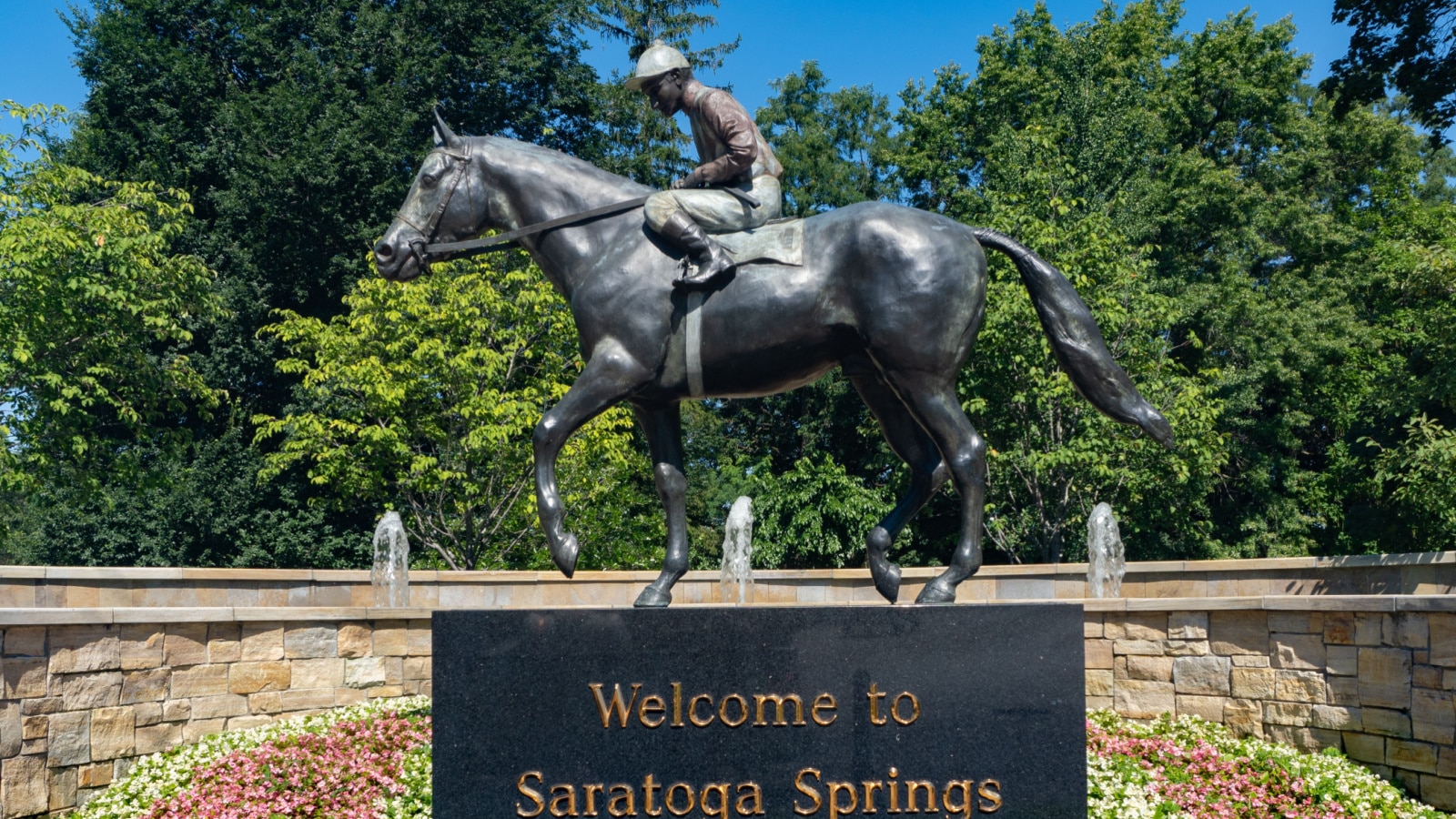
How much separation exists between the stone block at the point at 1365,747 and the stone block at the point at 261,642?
28.3ft

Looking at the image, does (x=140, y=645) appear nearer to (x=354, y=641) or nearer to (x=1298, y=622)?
(x=354, y=641)

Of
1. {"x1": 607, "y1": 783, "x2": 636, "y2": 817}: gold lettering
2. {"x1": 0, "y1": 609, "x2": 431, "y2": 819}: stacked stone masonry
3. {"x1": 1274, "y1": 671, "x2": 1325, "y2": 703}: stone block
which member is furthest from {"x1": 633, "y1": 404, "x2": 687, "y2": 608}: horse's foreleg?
{"x1": 1274, "y1": 671, "x2": 1325, "y2": 703}: stone block

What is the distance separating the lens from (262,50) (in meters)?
27.5

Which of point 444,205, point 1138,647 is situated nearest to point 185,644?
point 444,205

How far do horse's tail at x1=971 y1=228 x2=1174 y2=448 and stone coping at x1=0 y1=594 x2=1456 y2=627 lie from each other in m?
2.06

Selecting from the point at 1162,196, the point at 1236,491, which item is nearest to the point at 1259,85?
the point at 1162,196

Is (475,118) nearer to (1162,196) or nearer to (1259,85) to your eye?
(1162,196)

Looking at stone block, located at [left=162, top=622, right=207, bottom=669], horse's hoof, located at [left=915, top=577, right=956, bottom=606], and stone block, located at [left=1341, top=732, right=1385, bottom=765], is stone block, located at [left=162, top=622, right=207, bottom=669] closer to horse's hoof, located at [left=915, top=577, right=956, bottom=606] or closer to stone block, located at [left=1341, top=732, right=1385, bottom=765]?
horse's hoof, located at [left=915, top=577, right=956, bottom=606]

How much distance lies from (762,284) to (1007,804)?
262cm

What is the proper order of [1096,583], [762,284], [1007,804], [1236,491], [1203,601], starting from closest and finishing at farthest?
1. [1007,804]
2. [762,284]
3. [1203,601]
4. [1096,583]
5. [1236,491]

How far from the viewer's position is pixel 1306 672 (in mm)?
9922

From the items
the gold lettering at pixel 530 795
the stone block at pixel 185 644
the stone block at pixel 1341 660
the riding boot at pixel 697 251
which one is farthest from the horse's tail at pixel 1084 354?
the stone block at pixel 185 644

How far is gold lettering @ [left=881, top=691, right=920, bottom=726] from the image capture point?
18.4 feet

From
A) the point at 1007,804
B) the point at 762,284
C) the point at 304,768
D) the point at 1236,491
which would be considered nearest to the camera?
the point at 1007,804
